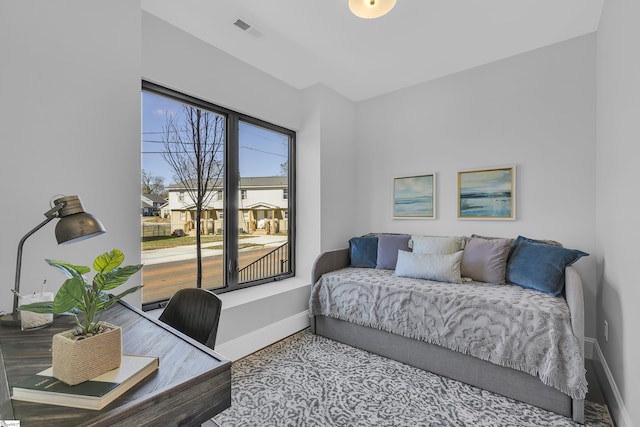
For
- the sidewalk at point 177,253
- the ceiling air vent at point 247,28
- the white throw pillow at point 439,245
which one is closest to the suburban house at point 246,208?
the sidewalk at point 177,253

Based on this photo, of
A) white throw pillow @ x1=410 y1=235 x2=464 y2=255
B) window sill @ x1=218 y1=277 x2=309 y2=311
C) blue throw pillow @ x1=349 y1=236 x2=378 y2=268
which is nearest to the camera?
window sill @ x1=218 y1=277 x2=309 y2=311

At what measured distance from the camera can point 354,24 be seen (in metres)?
2.40

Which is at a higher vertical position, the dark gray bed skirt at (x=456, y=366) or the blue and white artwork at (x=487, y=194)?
the blue and white artwork at (x=487, y=194)

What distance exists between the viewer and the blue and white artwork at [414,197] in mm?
3354

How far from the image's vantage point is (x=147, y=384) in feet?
2.72

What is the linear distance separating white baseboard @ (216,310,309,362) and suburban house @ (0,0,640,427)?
0.02 metres

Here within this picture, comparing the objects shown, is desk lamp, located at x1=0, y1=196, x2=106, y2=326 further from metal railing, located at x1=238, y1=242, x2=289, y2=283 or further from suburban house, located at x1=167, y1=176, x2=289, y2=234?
metal railing, located at x1=238, y1=242, x2=289, y2=283

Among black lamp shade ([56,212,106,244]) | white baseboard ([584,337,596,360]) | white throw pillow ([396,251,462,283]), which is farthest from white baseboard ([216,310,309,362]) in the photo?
white baseboard ([584,337,596,360])

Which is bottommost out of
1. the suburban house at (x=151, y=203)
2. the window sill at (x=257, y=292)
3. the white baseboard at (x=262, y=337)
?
the white baseboard at (x=262, y=337)

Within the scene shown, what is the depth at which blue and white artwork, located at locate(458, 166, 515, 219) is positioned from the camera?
2861 mm

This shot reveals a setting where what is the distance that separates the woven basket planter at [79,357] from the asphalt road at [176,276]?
1.58 meters

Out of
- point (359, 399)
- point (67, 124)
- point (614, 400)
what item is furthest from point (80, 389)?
point (614, 400)

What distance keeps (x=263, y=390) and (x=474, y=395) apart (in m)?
1.47

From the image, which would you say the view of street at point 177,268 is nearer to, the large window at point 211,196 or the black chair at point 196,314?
the large window at point 211,196
